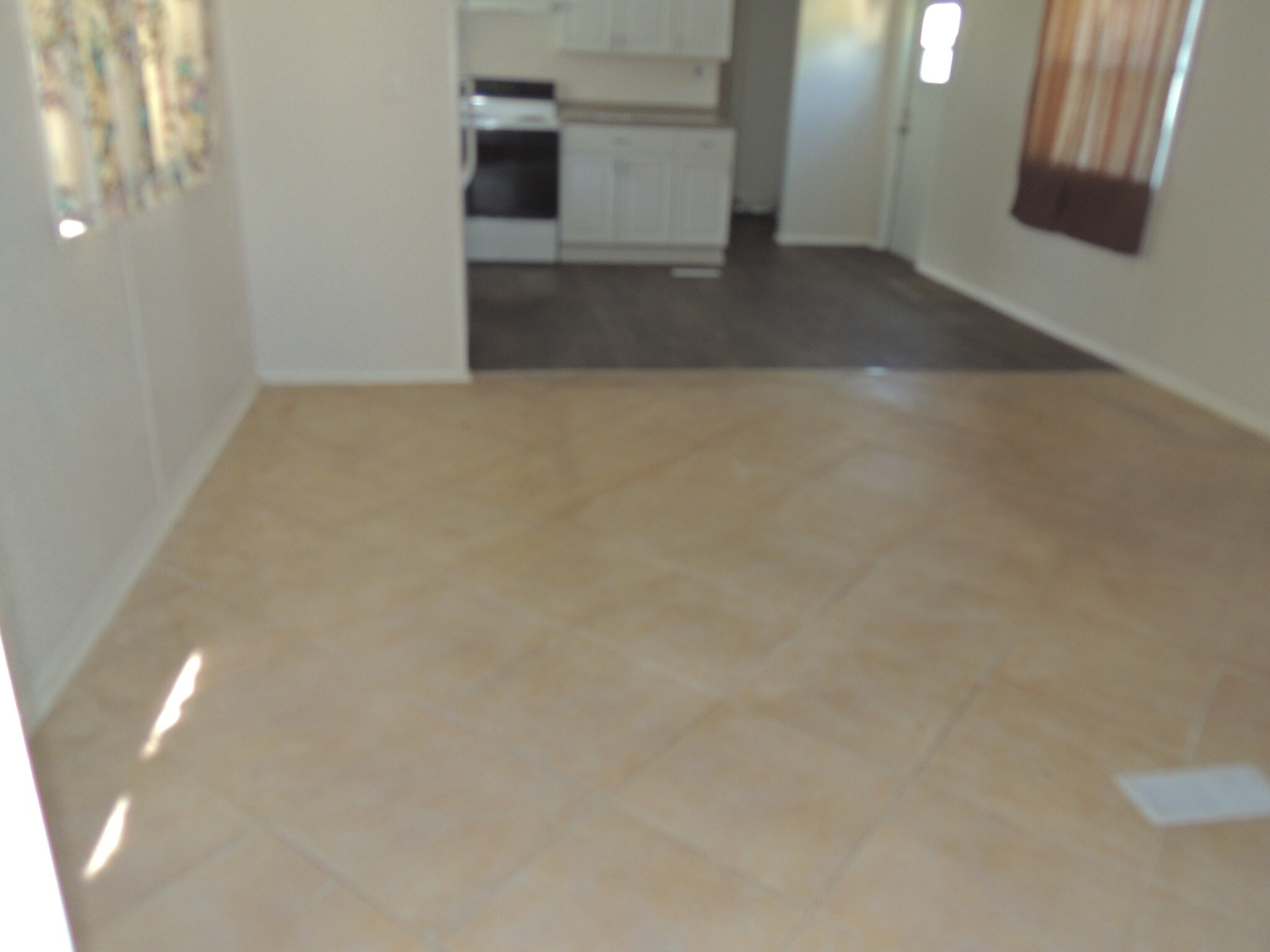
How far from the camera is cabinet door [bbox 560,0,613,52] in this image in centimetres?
652

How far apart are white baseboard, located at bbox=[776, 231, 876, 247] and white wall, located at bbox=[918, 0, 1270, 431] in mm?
1418

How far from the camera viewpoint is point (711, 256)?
692 centimetres

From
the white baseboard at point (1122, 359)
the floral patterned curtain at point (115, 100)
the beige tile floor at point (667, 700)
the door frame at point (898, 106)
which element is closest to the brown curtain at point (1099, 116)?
the white baseboard at point (1122, 359)

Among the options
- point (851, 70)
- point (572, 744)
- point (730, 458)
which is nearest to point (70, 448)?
point (572, 744)

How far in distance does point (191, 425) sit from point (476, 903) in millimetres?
2076

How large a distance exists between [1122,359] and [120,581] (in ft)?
14.5

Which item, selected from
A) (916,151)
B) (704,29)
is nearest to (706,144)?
(704,29)

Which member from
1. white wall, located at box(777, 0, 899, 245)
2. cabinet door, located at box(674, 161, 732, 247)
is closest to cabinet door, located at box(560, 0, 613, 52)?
cabinet door, located at box(674, 161, 732, 247)

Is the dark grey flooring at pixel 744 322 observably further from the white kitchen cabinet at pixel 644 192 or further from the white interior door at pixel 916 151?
the white interior door at pixel 916 151

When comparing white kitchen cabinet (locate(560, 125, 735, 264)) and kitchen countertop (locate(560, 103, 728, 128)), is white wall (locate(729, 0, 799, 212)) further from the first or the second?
white kitchen cabinet (locate(560, 125, 735, 264))

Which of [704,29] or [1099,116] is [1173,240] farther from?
[704,29]

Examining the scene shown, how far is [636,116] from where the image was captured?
6.67m

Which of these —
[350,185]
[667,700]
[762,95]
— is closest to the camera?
[667,700]

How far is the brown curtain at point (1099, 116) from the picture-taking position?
14.9ft
